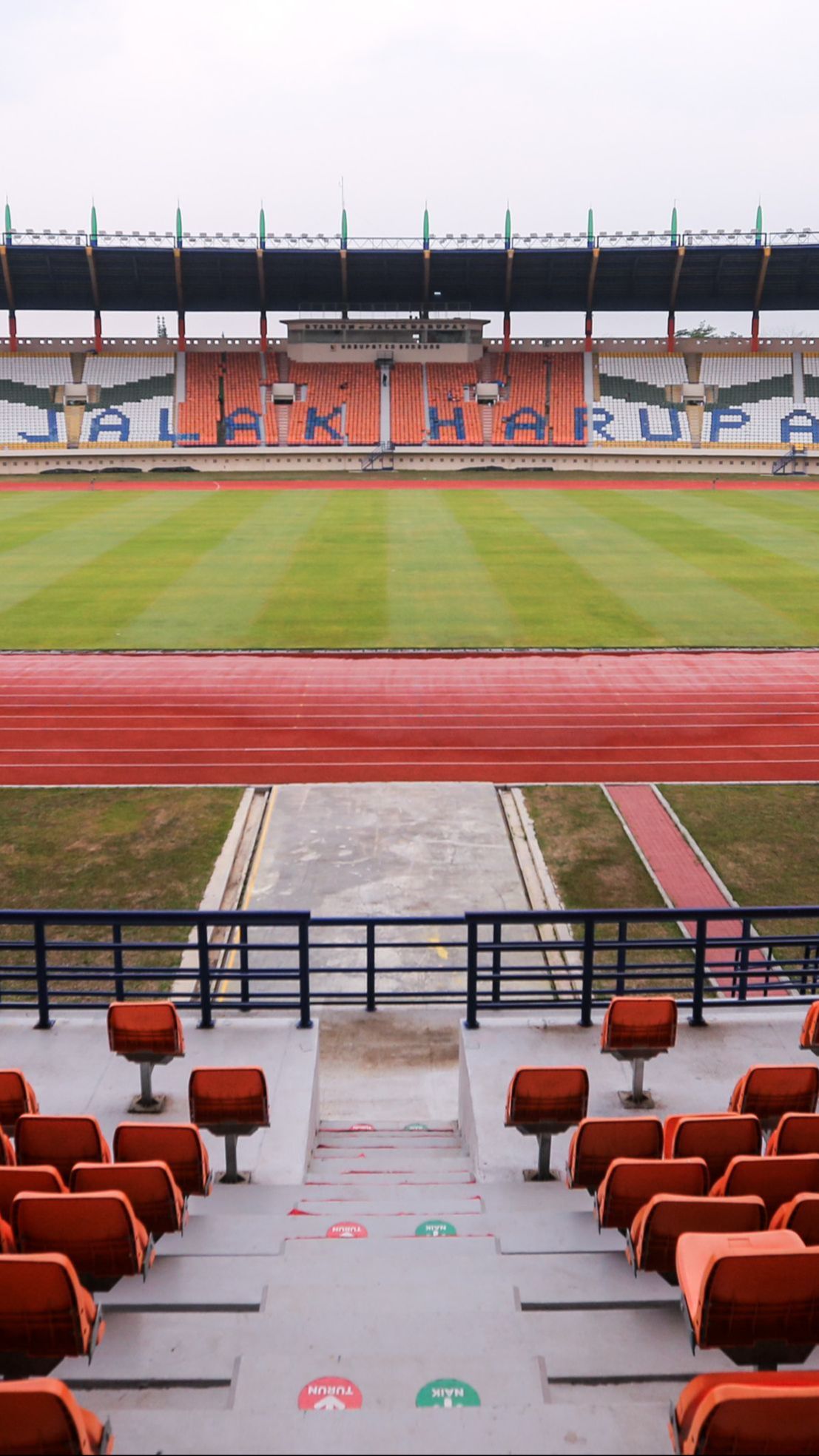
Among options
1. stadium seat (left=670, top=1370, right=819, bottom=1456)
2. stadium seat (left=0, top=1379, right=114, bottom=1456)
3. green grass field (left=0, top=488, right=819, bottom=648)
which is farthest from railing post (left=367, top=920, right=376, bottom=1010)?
green grass field (left=0, top=488, right=819, bottom=648)

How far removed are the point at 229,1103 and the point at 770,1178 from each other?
2.84 m

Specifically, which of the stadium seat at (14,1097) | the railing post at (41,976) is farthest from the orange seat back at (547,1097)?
the railing post at (41,976)

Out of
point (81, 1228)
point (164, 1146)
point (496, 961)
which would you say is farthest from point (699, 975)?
point (81, 1228)

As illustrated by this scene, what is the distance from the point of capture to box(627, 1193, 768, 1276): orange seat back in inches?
174

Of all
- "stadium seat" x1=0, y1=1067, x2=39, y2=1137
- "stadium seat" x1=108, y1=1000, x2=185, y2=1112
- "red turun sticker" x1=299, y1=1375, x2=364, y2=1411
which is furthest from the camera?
"stadium seat" x1=108, y1=1000, x2=185, y2=1112

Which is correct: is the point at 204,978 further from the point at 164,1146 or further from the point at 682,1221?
the point at 682,1221

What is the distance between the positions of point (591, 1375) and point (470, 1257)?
3.28ft

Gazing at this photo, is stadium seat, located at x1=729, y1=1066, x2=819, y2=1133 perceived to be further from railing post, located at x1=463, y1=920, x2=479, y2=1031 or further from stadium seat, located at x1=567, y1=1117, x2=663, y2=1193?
railing post, located at x1=463, y1=920, x2=479, y2=1031

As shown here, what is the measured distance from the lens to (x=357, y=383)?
226 ft

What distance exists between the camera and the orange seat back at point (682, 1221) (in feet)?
14.5

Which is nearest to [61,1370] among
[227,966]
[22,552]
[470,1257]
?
[470,1257]

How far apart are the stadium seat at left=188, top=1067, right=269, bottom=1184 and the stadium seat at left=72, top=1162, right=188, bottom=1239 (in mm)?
1159

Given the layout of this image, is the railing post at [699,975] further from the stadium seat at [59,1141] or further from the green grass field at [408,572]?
the green grass field at [408,572]

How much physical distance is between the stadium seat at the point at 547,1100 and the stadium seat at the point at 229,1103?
136 centimetres
